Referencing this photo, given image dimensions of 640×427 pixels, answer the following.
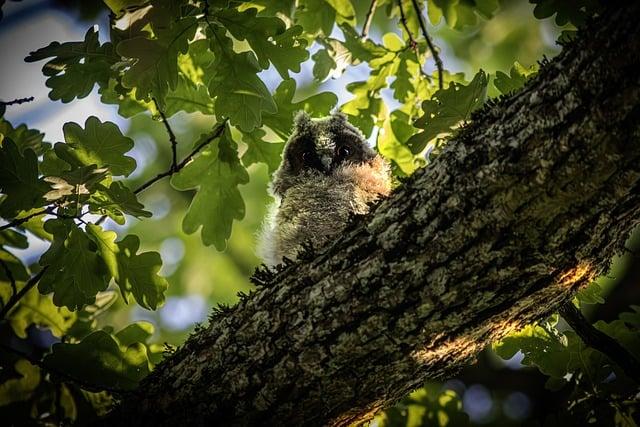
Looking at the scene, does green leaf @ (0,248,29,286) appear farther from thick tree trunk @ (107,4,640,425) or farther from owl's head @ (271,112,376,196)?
owl's head @ (271,112,376,196)

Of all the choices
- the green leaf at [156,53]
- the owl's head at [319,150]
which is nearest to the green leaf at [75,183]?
the green leaf at [156,53]

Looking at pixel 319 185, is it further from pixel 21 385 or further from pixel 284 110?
pixel 21 385

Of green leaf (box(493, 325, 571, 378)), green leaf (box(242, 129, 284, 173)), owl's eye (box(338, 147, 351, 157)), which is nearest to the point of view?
green leaf (box(493, 325, 571, 378))

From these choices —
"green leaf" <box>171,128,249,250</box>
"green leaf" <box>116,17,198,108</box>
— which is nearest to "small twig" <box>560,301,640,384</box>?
"green leaf" <box>171,128,249,250</box>

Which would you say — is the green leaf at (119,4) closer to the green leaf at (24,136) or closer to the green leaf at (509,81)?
the green leaf at (24,136)

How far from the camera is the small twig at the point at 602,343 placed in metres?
2.26

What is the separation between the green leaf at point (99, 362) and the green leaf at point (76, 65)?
122 cm

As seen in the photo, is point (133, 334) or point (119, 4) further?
point (133, 334)

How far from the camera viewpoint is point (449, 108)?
2338 mm

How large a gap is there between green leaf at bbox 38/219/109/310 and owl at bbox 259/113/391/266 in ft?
3.61

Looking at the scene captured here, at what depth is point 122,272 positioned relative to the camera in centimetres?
234

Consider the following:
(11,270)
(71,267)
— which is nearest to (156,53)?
(71,267)

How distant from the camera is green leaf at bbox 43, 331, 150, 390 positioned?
8.08 ft

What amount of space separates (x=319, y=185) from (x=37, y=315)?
76.6 inches
